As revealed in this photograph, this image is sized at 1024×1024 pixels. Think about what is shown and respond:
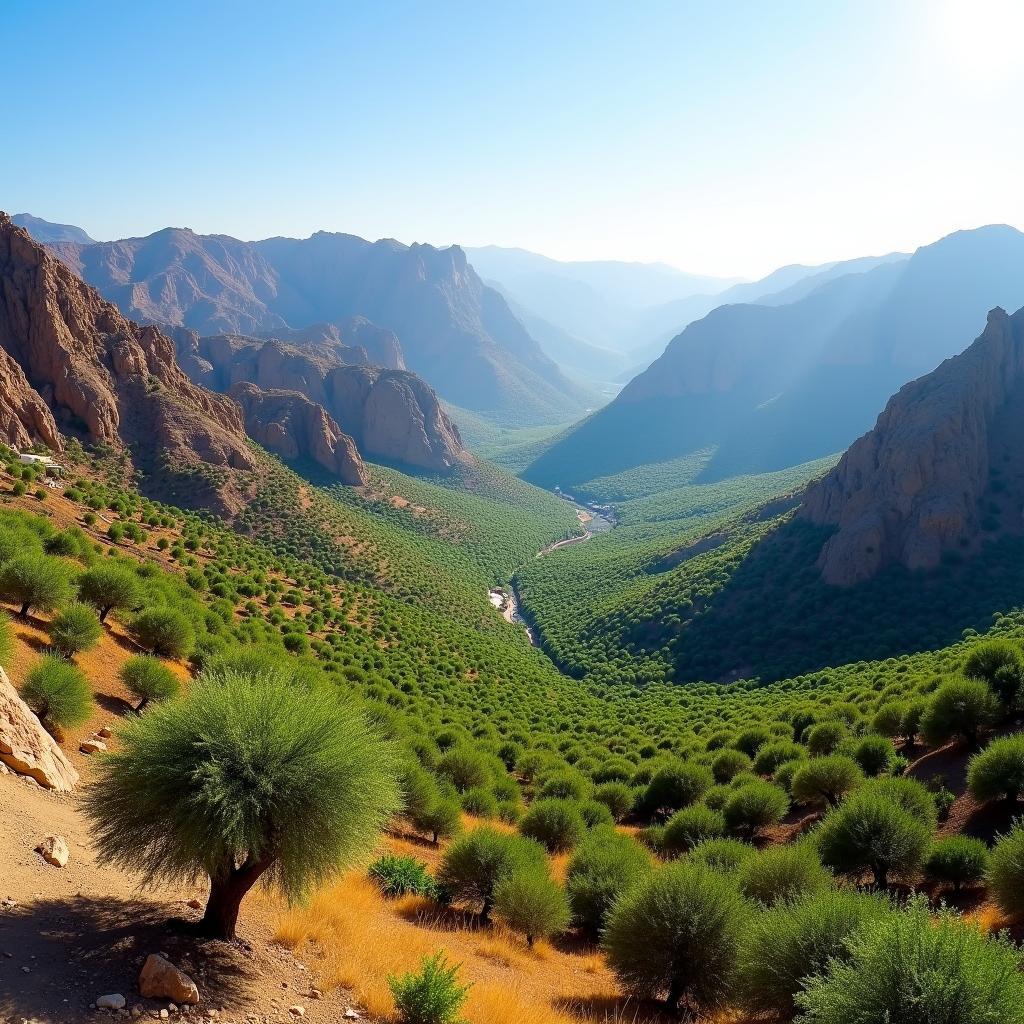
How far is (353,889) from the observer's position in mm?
11898

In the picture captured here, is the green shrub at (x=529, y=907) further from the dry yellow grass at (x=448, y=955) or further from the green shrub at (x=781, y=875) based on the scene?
the green shrub at (x=781, y=875)

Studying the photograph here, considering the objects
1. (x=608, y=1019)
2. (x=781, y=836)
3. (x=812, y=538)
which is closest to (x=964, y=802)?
(x=781, y=836)

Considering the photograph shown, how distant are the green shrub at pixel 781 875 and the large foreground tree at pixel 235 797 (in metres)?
7.53

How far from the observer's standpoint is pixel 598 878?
13.6 metres

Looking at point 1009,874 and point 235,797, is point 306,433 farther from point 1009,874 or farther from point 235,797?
point 1009,874

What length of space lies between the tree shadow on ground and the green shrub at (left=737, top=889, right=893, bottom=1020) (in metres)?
6.51

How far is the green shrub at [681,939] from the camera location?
32.5ft

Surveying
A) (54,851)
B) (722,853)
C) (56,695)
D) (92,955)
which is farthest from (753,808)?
(56,695)

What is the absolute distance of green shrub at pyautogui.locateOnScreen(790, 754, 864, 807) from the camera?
17.9m

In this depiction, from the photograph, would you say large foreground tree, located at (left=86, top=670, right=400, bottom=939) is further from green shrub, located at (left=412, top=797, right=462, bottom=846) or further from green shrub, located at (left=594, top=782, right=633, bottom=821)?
green shrub, located at (left=594, top=782, right=633, bottom=821)

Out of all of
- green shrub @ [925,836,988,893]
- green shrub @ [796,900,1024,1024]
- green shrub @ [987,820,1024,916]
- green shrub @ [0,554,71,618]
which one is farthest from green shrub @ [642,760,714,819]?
green shrub @ [0,554,71,618]

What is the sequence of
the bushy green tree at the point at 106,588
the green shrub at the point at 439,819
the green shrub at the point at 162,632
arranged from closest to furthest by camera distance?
the green shrub at the point at 439,819
the bushy green tree at the point at 106,588
the green shrub at the point at 162,632

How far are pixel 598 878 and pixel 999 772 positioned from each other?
8.99 meters

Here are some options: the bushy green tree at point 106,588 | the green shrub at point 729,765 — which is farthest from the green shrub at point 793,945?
the bushy green tree at point 106,588
